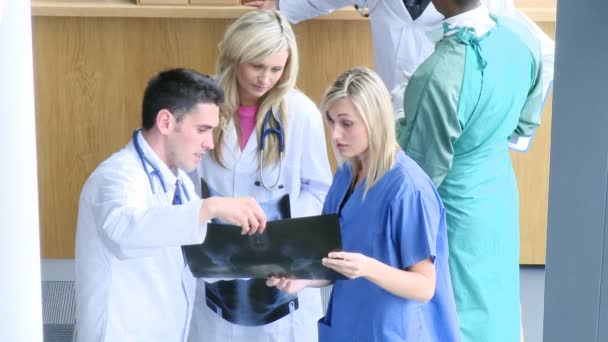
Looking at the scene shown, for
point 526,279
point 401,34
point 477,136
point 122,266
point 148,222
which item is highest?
point 401,34

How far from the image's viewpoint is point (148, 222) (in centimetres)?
175

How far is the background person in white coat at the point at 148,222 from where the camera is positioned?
5.83ft

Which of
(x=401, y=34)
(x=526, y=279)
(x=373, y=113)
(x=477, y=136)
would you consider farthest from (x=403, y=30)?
(x=526, y=279)

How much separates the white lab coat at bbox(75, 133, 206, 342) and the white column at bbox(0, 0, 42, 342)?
139cm

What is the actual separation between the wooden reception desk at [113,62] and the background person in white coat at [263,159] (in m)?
1.32

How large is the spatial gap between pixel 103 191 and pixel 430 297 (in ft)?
2.29

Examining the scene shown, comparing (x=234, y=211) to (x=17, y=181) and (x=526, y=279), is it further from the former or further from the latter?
(x=526, y=279)

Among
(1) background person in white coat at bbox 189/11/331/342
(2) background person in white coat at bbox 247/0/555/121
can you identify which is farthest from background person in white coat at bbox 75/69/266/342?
(2) background person in white coat at bbox 247/0/555/121

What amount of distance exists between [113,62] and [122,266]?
6.85 ft

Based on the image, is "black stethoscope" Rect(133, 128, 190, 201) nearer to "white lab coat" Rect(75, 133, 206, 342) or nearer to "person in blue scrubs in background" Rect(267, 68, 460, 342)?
"white lab coat" Rect(75, 133, 206, 342)

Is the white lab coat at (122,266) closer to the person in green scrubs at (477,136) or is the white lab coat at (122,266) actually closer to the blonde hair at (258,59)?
the blonde hair at (258,59)

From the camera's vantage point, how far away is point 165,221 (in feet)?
5.65

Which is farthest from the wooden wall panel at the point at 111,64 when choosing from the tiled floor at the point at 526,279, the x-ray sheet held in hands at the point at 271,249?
the x-ray sheet held in hands at the point at 271,249

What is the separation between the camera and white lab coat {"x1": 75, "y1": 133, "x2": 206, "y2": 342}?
1.88 metres
